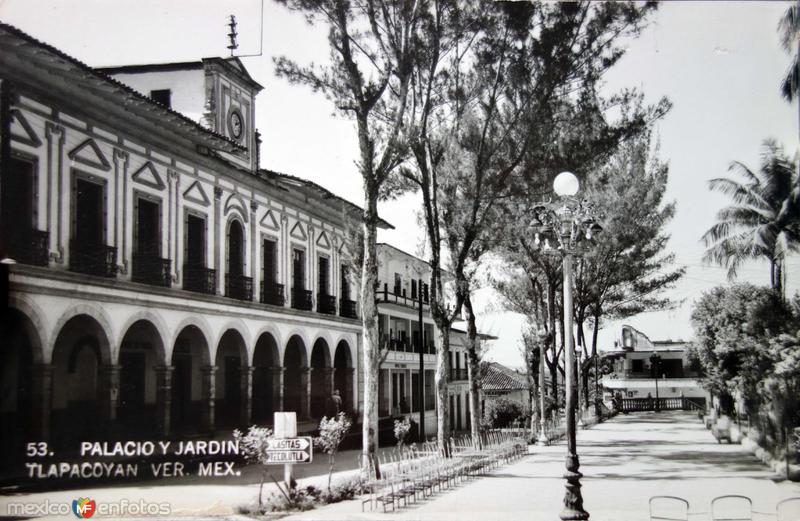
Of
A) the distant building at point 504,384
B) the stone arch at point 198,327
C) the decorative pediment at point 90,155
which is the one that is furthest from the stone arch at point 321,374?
the distant building at point 504,384

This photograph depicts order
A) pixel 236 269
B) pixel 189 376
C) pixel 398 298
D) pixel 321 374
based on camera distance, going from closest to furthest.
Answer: pixel 189 376, pixel 236 269, pixel 321 374, pixel 398 298

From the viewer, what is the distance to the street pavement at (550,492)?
935 centimetres

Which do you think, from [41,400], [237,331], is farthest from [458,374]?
→ [41,400]

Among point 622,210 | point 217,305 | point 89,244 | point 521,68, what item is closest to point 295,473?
point 217,305

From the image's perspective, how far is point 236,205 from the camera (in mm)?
11172

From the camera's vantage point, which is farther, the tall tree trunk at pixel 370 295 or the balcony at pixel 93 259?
the tall tree trunk at pixel 370 295

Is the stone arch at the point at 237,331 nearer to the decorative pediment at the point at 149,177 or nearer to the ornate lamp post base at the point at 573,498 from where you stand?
the decorative pediment at the point at 149,177

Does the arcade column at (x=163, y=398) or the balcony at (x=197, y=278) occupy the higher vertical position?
the balcony at (x=197, y=278)

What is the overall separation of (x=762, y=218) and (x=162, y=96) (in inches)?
340

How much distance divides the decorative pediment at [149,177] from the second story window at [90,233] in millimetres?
673

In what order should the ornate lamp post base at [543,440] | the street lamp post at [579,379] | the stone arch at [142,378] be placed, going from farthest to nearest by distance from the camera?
the street lamp post at [579,379]
the ornate lamp post base at [543,440]
the stone arch at [142,378]

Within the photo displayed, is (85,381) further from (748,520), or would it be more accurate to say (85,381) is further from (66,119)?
(748,520)

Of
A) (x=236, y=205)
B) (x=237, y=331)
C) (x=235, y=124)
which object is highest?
(x=235, y=124)

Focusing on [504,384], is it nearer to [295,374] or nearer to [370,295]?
[370,295]
